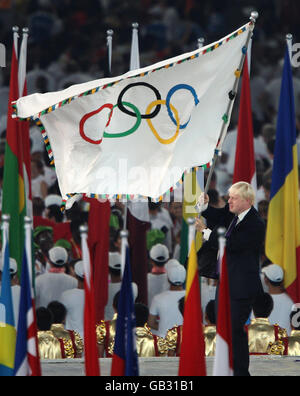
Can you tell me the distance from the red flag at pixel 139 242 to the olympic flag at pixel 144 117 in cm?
232

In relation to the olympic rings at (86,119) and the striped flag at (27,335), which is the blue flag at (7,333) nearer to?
the striped flag at (27,335)

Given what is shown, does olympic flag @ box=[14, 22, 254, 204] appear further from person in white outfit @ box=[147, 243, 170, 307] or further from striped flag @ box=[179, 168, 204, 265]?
person in white outfit @ box=[147, 243, 170, 307]

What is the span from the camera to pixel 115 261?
11516mm

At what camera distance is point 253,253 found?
859 cm

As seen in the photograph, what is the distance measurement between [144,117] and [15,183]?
7.05 feet

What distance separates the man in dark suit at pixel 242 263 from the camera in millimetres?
8453

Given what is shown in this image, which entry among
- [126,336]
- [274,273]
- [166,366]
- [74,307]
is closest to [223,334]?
[126,336]

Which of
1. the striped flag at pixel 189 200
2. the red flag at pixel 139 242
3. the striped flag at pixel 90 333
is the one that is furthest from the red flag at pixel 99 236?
the striped flag at pixel 90 333

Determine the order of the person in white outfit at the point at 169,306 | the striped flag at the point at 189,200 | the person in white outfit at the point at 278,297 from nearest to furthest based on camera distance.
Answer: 1. the person in white outfit at the point at 169,306
2. the person in white outfit at the point at 278,297
3. the striped flag at the point at 189,200

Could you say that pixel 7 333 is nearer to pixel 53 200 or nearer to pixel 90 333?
pixel 90 333

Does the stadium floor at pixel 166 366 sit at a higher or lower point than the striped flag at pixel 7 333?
lower
